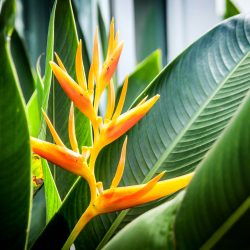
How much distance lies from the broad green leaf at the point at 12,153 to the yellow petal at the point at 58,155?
4cm

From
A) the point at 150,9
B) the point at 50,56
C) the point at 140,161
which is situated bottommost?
the point at 150,9

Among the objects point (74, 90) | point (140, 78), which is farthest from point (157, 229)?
point (140, 78)

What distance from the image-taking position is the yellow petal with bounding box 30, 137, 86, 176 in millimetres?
399

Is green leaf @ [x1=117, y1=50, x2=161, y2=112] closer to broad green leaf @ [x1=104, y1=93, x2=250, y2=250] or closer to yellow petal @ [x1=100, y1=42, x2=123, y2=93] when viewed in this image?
yellow petal @ [x1=100, y1=42, x2=123, y2=93]

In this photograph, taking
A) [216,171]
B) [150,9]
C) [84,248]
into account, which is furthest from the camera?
[150,9]

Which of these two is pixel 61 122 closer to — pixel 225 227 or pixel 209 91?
pixel 209 91

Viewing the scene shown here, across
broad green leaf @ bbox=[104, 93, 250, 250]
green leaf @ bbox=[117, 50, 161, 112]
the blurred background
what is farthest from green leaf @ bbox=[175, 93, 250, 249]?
the blurred background

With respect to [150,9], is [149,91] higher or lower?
higher

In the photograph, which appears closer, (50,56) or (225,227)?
(225,227)

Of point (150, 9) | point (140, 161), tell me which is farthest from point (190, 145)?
point (150, 9)

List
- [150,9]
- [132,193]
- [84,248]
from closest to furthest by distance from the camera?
[132,193]
[84,248]
[150,9]

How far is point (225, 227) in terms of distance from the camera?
0.96 feet

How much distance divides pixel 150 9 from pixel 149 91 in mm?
1844

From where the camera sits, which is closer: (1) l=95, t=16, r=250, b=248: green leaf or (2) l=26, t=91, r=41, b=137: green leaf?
(1) l=95, t=16, r=250, b=248: green leaf
